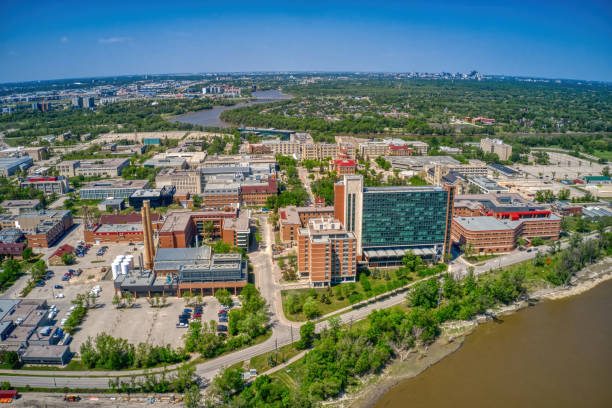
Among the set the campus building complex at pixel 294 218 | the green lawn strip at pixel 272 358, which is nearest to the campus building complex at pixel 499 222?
the campus building complex at pixel 294 218

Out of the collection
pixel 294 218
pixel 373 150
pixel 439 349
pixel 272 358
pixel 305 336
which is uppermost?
pixel 373 150

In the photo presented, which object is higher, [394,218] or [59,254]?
[394,218]

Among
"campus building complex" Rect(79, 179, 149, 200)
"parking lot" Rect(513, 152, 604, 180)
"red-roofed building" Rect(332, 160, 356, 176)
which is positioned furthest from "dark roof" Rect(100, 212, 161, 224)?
"parking lot" Rect(513, 152, 604, 180)

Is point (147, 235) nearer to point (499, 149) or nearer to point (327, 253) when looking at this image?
point (327, 253)

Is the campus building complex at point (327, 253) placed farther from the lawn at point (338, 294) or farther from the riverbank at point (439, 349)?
the riverbank at point (439, 349)

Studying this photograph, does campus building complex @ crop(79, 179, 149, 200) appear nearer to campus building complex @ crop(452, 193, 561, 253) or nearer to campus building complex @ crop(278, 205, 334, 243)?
campus building complex @ crop(278, 205, 334, 243)

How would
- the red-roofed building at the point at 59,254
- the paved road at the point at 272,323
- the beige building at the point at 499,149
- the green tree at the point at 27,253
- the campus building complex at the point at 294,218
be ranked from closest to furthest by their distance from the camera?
the paved road at the point at 272,323 → the red-roofed building at the point at 59,254 → the green tree at the point at 27,253 → the campus building complex at the point at 294,218 → the beige building at the point at 499,149

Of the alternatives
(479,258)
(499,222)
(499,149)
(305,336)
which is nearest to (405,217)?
(479,258)

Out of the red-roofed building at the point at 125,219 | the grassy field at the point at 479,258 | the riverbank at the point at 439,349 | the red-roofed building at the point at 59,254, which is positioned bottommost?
the riverbank at the point at 439,349
